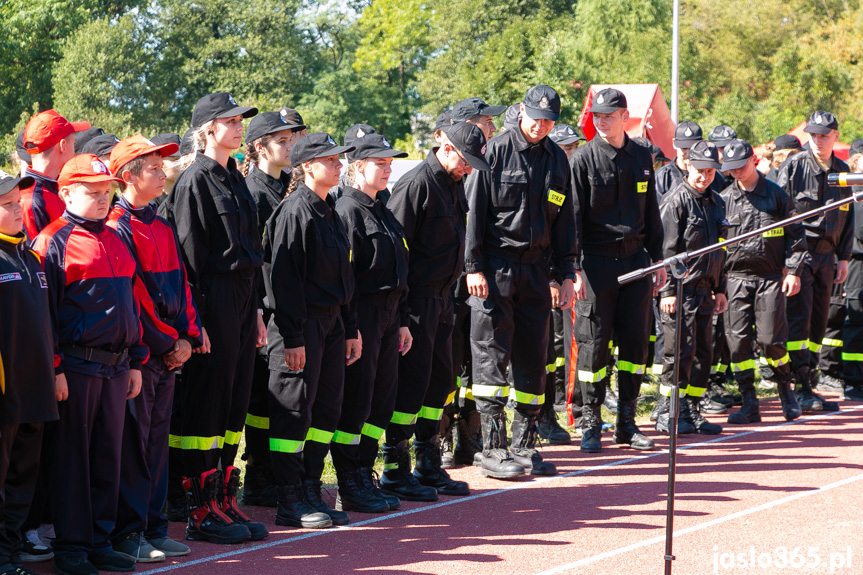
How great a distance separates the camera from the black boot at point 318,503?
270 inches

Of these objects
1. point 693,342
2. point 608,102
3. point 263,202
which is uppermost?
point 608,102

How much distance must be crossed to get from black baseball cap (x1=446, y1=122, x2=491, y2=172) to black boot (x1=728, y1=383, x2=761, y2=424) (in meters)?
4.53

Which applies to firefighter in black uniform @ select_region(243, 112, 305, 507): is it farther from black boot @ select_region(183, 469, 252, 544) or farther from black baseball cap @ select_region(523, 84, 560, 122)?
black baseball cap @ select_region(523, 84, 560, 122)

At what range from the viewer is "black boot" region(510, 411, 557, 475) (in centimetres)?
840

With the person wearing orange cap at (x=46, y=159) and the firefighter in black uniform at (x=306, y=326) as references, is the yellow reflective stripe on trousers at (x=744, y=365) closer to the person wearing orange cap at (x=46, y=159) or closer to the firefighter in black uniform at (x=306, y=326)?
the firefighter in black uniform at (x=306, y=326)

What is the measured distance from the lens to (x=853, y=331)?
41.4 ft

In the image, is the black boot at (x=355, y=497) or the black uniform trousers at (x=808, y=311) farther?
the black uniform trousers at (x=808, y=311)

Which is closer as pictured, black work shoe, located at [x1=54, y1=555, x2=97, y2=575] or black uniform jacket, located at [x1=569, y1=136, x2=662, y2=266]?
black work shoe, located at [x1=54, y1=555, x2=97, y2=575]

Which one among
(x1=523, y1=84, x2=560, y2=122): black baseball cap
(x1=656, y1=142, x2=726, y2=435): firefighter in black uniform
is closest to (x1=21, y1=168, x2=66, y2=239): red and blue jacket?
(x1=523, y1=84, x2=560, y2=122): black baseball cap

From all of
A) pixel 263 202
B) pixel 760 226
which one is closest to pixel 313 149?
pixel 263 202

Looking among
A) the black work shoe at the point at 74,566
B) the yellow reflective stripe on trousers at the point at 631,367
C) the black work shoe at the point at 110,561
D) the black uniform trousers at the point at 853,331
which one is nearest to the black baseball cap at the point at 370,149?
the black work shoe at the point at 110,561

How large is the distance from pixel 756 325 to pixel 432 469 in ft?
14.8

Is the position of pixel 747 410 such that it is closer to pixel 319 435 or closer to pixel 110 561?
pixel 319 435

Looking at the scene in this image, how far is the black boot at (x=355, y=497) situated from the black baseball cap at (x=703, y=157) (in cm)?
442
